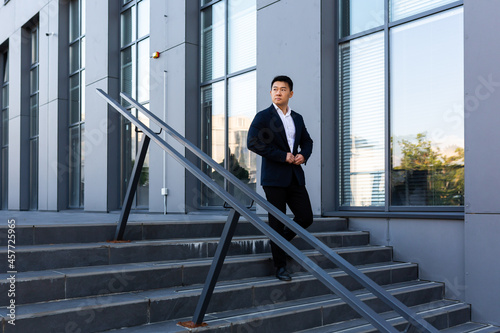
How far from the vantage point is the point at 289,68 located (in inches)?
282

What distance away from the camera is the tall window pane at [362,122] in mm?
6441

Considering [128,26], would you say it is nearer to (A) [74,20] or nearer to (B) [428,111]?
(A) [74,20]

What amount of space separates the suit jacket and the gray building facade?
1784 mm

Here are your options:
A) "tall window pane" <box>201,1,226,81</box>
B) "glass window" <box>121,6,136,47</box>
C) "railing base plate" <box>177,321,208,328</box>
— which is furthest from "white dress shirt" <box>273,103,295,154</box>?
"glass window" <box>121,6,136,47</box>

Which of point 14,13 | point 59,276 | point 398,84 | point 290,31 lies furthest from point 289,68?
point 14,13

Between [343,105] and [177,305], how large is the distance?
4004mm

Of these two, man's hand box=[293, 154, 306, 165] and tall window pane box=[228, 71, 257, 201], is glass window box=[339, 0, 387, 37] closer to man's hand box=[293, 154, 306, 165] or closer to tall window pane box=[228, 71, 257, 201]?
tall window pane box=[228, 71, 257, 201]

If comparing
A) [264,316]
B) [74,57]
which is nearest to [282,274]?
[264,316]

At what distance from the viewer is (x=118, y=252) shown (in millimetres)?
4191

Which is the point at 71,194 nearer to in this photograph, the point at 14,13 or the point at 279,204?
the point at 14,13

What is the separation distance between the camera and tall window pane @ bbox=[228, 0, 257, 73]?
8367mm

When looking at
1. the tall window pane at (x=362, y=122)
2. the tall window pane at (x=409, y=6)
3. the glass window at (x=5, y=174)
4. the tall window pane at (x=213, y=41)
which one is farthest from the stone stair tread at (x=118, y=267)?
the glass window at (x=5, y=174)

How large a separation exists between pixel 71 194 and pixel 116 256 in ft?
31.9

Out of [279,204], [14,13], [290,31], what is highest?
[14,13]
